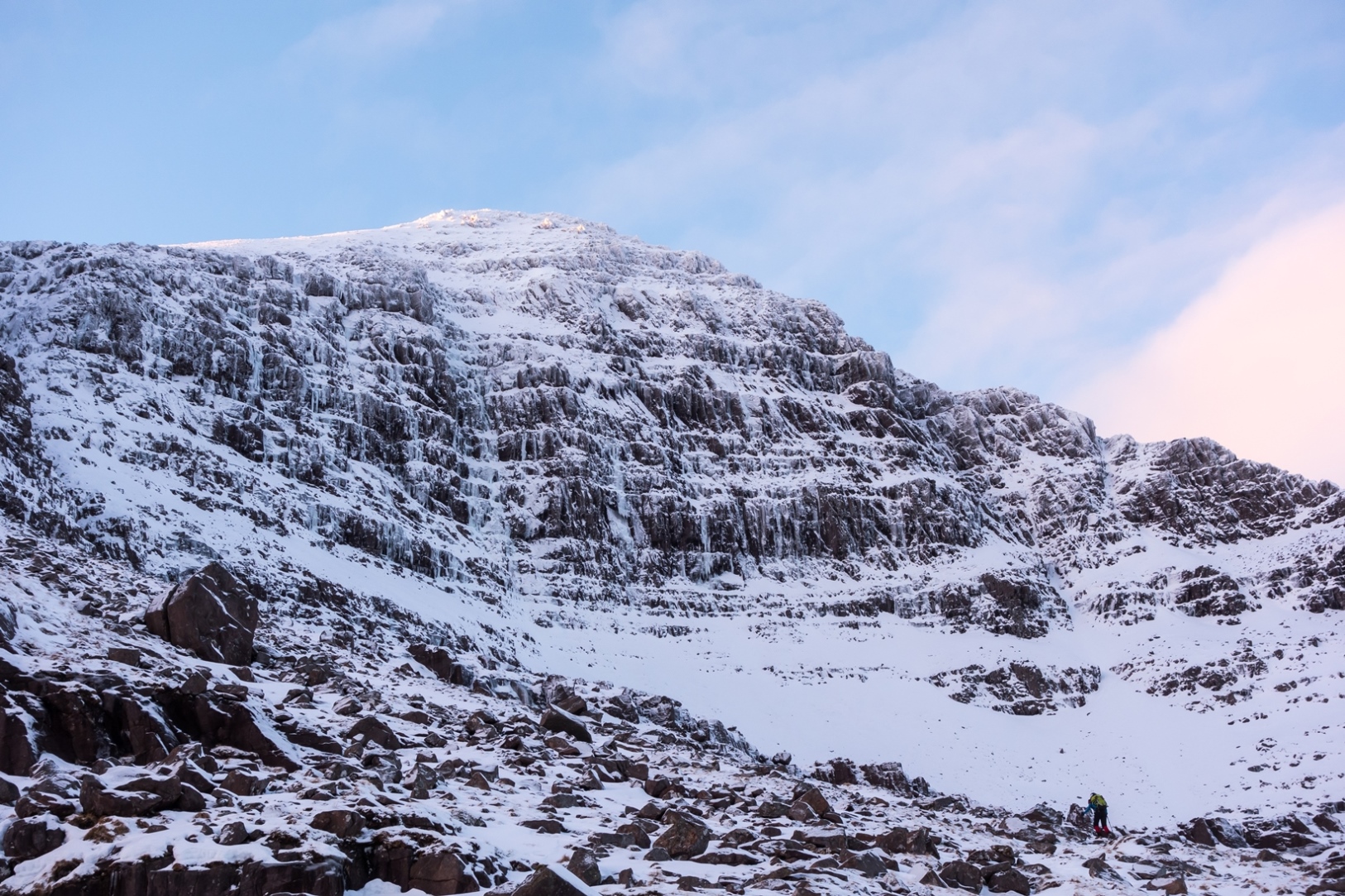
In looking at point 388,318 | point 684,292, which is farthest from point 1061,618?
point 388,318

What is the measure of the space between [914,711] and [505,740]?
1731 inches

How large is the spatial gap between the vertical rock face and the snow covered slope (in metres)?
0.28

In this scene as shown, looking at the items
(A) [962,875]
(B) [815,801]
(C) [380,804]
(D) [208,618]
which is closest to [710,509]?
(B) [815,801]

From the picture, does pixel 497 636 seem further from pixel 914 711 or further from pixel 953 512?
pixel 953 512

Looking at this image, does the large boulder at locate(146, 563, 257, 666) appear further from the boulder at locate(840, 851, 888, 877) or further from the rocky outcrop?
the rocky outcrop

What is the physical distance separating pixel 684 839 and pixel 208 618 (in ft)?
43.9

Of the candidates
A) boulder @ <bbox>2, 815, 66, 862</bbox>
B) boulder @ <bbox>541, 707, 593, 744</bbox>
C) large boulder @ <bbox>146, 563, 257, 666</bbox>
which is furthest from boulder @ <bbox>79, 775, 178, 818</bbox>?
boulder @ <bbox>541, 707, 593, 744</bbox>

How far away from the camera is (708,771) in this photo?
25.7m

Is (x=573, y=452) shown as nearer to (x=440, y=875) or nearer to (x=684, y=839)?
(x=684, y=839)

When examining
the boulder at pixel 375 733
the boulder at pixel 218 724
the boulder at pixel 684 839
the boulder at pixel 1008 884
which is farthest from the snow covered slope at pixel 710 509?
the boulder at pixel 1008 884

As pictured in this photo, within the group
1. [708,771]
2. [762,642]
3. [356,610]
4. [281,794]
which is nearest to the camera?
[281,794]

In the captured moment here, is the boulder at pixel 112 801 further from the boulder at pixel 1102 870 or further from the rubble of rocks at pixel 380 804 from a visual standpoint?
the boulder at pixel 1102 870

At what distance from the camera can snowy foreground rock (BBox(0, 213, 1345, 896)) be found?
49.7ft

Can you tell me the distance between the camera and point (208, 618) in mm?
22484
